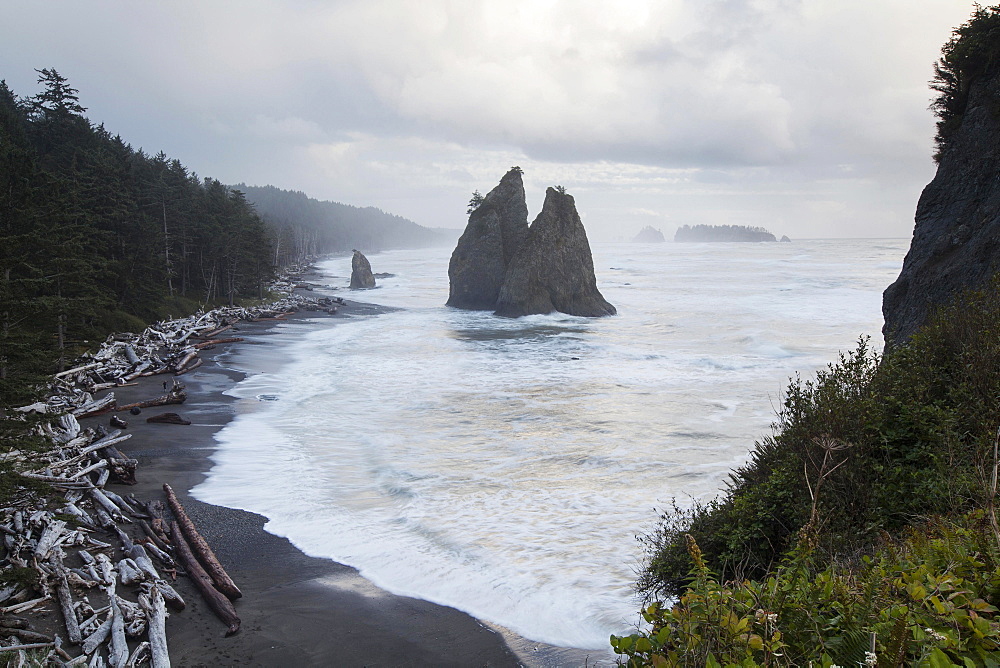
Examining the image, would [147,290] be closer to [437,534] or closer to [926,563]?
[437,534]

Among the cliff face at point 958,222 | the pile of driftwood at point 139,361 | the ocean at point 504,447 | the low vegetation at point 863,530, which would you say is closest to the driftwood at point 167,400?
the pile of driftwood at point 139,361

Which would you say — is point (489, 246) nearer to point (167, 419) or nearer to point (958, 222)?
point (167, 419)

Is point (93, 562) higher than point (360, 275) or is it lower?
lower

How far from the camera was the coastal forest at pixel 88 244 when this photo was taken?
52.8 feet

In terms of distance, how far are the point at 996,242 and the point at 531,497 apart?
1154 cm

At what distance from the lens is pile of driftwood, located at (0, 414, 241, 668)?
23.3ft

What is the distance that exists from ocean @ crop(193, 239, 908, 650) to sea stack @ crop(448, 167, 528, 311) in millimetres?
10694

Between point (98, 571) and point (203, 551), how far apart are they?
1.54m

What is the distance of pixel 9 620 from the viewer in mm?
7105

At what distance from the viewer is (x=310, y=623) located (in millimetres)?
8141

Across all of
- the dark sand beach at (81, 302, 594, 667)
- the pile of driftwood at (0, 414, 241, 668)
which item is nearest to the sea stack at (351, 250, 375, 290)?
the pile of driftwood at (0, 414, 241, 668)

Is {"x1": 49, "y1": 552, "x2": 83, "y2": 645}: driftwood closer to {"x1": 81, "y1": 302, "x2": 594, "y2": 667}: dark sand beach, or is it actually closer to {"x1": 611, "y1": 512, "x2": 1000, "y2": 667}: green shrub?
{"x1": 81, "y1": 302, "x2": 594, "y2": 667}: dark sand beach

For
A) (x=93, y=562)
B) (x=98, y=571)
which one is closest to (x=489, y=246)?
(x=93, y=562)

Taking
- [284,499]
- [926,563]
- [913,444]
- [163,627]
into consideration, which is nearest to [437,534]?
[284,499]
